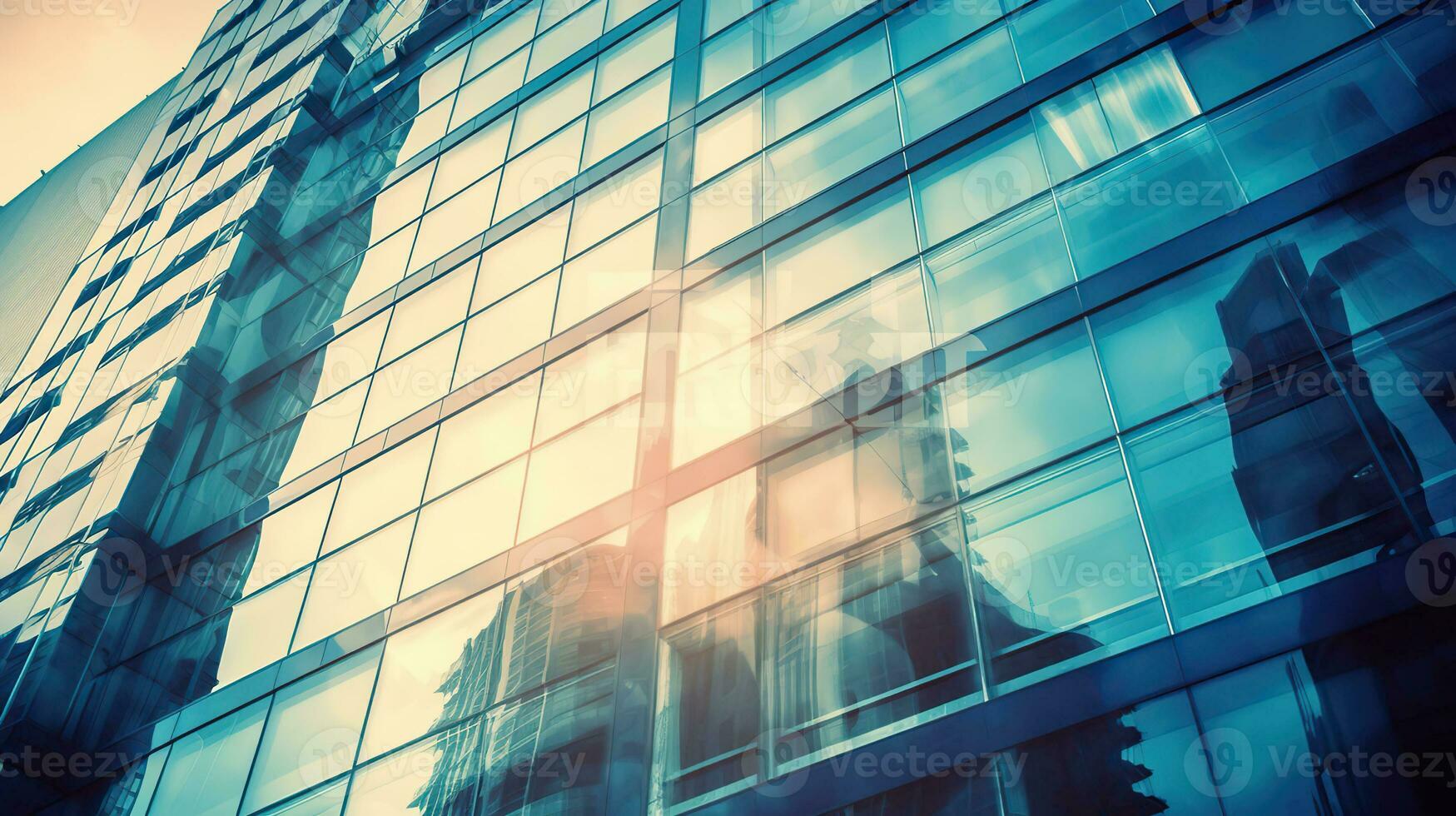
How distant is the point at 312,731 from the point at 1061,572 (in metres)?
11.7

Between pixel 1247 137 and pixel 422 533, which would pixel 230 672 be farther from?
pixel 1247 137

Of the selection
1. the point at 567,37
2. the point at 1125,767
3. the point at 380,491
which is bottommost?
the point at 1125,767

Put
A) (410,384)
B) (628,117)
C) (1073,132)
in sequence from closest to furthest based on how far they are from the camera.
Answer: (1073,132), (410,384), (628,117)

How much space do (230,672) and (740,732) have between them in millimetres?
10969

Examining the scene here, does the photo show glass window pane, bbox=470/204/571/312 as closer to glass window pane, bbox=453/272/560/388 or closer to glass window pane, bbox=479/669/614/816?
glass window pane, bbox=453/272/560/388

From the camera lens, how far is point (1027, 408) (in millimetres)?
13109

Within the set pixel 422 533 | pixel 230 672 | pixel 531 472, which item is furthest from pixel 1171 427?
pixel 230 672

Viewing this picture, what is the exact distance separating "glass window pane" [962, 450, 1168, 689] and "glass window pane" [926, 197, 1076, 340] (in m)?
2.92

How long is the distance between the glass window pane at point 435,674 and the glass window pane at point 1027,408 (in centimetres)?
731

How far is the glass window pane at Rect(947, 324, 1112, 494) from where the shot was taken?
12539 millimetres

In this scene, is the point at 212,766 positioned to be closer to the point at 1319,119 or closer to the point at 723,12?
the point at 723,12

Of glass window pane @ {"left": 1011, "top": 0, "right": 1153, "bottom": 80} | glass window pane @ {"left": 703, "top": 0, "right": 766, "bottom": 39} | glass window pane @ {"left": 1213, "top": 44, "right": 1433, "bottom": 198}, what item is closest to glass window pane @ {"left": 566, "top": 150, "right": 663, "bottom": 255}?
glass window pane @ {"left": 703, "top": 0, "right": 766, "bottom": 39}

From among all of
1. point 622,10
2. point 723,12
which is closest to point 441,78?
point 622,10

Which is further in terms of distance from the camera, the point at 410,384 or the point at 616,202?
the point at 410,384
